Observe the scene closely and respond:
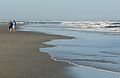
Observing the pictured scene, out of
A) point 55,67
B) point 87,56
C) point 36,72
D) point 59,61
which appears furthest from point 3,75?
point 87,56

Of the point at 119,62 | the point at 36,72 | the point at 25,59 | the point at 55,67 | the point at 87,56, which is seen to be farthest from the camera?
the point at 87,56

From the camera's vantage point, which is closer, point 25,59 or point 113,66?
point 113,66

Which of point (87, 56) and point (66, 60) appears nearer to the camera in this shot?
point (66, 60)

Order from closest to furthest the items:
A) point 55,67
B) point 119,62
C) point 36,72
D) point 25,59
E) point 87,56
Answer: point 36,72
point 55,67
point 119,62
point 25,59
point 87,56

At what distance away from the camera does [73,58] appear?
15.3 metres

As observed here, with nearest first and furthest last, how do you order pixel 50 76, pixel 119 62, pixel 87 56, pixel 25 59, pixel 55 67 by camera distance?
1. pixel 50 76
2. pixel 55 67
3. pixel 119 62
4. pixel 25 59
5. pixel 87 56

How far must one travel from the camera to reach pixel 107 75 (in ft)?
35.6

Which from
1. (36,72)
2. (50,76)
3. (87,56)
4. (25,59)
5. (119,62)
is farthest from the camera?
(87,56)

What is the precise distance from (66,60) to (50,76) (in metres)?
4.13

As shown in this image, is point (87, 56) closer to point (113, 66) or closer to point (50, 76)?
point (113, 66)

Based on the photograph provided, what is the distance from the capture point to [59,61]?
14242 millimetres

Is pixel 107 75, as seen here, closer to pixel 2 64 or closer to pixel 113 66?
pixel 113 66

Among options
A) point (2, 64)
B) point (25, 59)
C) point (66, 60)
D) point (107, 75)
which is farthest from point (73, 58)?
point (107, 75)

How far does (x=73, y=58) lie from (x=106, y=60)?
149 cm
